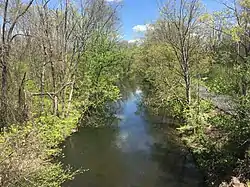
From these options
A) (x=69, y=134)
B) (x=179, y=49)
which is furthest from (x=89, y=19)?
(x=69, y=134)

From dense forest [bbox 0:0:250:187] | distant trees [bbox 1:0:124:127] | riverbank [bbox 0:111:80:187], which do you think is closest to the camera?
riverbank [bbox 0:111:80:187]

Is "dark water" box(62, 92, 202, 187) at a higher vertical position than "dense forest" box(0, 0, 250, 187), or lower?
lower

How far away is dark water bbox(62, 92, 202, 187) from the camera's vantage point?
14727mm

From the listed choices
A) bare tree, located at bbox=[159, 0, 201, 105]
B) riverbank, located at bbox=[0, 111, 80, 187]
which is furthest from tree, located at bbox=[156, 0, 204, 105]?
riverbank, located at bbox=[0, 111, 80, 187]

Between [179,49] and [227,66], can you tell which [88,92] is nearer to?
[179,49]

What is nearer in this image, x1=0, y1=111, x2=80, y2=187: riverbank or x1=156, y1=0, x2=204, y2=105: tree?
x1=0, y1=111, x2=80, y2=187: riverbank

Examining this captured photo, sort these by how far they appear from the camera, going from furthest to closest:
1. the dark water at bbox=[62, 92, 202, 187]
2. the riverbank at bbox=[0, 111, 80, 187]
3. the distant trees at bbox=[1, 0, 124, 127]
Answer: the distant trees at bbox=[1, 0, 124, 127] < the dark water at bbox=[62, 92, 202, 187] < the riverbank at bbox=[0, 111, 80, 187]

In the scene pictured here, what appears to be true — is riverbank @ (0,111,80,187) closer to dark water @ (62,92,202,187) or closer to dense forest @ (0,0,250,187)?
dense forest @ (0,0,250,187)

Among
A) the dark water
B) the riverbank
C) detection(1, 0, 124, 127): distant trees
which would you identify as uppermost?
detection(1, 0, 124, 127): distant trees

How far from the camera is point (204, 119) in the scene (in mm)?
16719

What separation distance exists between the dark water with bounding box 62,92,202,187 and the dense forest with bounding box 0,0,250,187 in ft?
2.71

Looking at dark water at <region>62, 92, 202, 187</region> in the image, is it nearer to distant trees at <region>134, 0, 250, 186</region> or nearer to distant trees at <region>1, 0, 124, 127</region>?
distant trees at <region>134, 0, 250, 186</region>

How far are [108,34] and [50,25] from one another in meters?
10.7

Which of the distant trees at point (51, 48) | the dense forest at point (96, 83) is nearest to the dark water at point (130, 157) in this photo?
the dense forest at point (96, 83)
